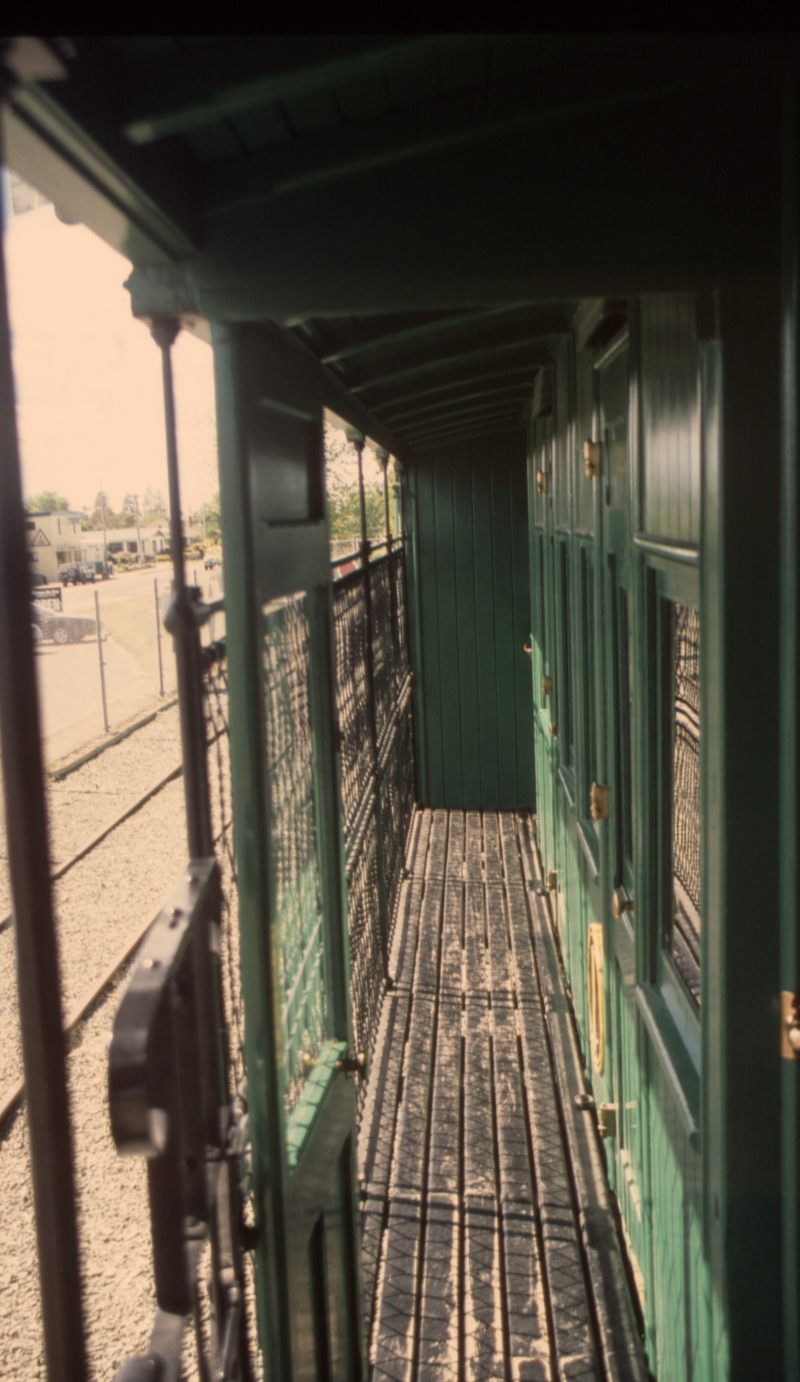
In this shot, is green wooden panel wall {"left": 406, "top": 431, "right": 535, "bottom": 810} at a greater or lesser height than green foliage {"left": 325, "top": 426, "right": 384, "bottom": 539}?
lesser

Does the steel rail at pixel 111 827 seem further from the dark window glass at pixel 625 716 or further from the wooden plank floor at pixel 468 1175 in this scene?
the dark window glass at pixel 625 716

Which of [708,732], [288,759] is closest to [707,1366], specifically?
[708,732]

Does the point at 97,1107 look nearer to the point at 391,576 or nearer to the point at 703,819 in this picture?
the point at 391,576

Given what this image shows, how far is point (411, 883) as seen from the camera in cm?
716

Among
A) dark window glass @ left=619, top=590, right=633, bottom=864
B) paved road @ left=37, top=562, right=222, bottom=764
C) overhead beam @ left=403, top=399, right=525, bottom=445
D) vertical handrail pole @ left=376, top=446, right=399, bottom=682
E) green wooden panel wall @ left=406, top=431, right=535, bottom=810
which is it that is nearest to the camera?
dark window glass @ left=619, top=590, right=633, bottom=864

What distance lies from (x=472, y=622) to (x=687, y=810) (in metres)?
4.16

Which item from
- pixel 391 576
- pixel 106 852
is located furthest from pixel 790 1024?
pixel 106 852

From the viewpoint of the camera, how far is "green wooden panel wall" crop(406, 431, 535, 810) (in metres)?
8.37

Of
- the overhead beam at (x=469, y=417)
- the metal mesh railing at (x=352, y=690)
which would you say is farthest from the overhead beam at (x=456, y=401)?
the metal mesh railing at (x=352, y=690)

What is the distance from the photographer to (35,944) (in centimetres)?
68

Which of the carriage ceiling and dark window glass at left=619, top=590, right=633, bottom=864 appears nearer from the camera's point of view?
the carriage ceiling

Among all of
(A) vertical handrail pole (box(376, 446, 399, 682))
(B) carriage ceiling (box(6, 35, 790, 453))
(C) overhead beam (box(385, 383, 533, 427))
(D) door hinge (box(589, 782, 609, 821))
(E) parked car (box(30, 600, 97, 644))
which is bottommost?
(E) parked car (box(30, 600, 97, 644))

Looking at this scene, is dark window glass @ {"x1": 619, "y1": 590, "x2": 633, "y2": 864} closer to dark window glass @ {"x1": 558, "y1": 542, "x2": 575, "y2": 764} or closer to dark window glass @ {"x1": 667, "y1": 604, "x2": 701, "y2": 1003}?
dark window glass @ {"x1": 667, "y1": 604, "x2": 701, "y2": 1003}

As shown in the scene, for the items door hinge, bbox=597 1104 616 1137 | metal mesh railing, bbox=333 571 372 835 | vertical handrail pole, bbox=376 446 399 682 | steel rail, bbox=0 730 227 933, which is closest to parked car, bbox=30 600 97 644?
steel rail, bbox=0 730 227 933
